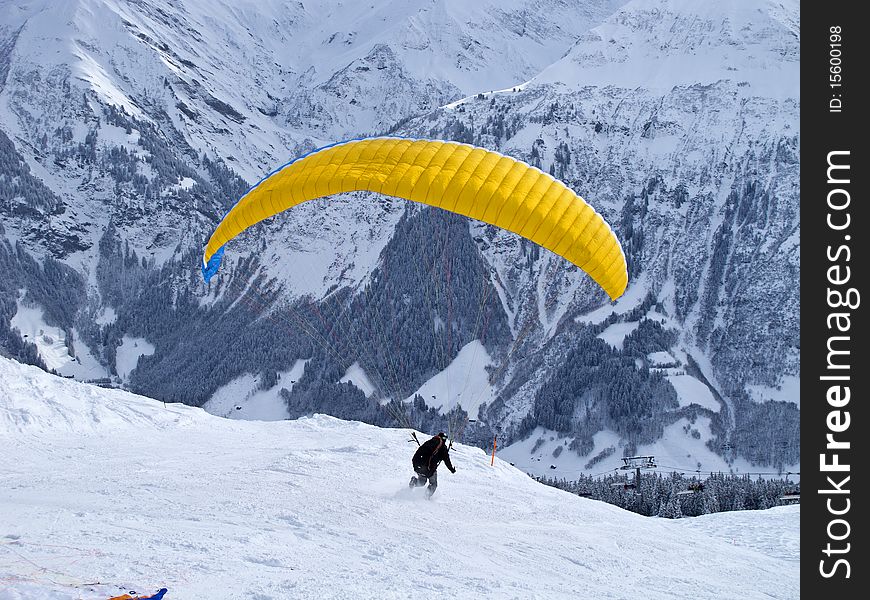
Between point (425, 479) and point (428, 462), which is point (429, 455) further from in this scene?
point (425, 479)

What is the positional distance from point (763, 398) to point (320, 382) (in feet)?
273

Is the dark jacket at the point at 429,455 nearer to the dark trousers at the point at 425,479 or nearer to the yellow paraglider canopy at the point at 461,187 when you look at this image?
the dark trousers at the point at 425,479

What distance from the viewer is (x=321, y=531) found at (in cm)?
1152

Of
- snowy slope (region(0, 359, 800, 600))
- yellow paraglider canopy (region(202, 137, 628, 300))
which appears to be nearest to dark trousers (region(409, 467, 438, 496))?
snowy slope (region(0, 359, 800, 600))

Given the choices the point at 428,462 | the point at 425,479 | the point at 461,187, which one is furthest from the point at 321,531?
the point at 461,187

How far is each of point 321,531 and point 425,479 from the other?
3825mm

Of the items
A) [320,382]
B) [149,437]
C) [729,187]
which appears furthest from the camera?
[729,187]

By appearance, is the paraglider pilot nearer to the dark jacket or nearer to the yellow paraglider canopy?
the dark jacket

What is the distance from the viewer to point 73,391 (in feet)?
81.5
